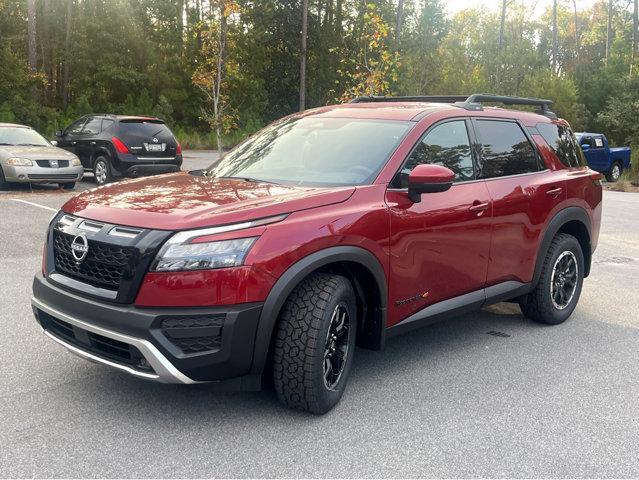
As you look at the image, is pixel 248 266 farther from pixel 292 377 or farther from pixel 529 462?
pixel 529 462

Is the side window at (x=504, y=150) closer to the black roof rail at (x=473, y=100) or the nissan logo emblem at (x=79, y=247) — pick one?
the black roof rail at (x=473, y=100)

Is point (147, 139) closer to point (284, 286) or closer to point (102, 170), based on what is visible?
point (102, 170)

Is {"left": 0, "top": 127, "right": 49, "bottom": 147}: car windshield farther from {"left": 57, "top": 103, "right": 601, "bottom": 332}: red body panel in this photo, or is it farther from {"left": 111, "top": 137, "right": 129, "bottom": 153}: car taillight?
{"left": 57, "top": 103, "right": 601, "bottom": 332}: red body panel

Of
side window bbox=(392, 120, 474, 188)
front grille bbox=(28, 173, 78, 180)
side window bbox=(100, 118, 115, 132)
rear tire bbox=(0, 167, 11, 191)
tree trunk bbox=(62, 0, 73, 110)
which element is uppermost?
tree trunk bbox=(62, 0, 73, 110)

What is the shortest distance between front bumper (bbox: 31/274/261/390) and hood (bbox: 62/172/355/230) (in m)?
0.44

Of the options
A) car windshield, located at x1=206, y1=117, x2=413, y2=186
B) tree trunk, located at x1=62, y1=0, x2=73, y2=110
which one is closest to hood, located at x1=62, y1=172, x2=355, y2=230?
car windshield, located at x1=206, y1=117, x2=413, y2=186

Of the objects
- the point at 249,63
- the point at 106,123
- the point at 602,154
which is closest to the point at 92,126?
the point at 106,123

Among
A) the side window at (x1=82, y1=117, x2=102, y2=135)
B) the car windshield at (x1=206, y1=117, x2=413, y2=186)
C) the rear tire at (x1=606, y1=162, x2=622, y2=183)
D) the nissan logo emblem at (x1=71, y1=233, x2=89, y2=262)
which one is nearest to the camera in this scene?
the nissan logo emblem at (x1=71, y1=233, x2=89, y2=262)

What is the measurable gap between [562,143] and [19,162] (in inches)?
451

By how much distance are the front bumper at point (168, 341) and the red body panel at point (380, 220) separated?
0.26ft

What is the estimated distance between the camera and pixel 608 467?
3.28m

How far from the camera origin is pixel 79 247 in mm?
3594

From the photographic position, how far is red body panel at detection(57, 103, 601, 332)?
11.0 ft

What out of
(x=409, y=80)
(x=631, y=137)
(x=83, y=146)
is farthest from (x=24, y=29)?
(x=631, y=137)
